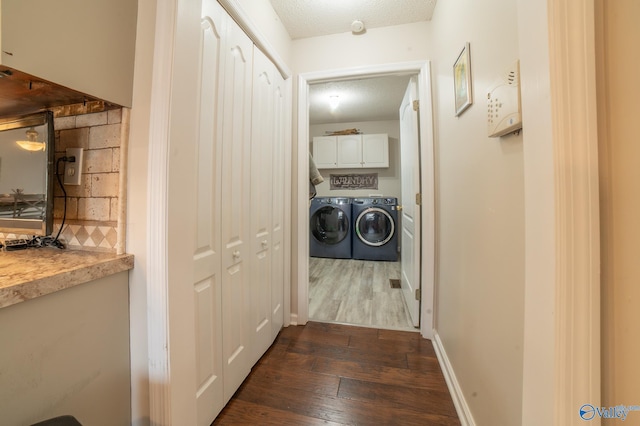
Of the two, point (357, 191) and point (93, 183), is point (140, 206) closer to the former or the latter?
point (93, 183)

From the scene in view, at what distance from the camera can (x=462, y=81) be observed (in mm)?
1130

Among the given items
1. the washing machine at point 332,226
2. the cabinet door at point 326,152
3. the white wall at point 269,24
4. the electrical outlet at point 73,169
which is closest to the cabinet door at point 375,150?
the cabinet door at point 326,152

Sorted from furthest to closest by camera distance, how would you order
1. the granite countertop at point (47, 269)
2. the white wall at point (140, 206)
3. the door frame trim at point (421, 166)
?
the door frame trim at point (421, 166)
the white wall at point (140, 206)
the granite countertop at point (47, 269)

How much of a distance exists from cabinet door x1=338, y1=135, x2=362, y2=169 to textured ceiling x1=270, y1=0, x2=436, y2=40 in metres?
2.37

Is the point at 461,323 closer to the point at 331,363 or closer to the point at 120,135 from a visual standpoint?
the point at 331,363

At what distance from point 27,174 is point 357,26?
2.15 m

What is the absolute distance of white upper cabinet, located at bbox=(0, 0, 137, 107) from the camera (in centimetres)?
53

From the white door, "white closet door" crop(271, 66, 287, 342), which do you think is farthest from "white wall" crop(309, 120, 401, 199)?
"white closet door" crop(271, 66, 287, 342)

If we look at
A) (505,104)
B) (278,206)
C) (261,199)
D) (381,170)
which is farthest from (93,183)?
(381,170)

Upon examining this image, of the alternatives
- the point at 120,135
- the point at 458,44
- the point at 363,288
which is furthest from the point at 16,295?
the point at 363,288

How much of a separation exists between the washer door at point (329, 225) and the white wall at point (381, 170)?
62cm

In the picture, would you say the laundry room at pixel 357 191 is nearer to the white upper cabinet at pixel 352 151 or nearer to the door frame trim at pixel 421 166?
the white upper cabinet at pixel 352 151

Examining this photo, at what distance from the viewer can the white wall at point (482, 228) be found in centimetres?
71

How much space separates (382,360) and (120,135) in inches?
72.3
